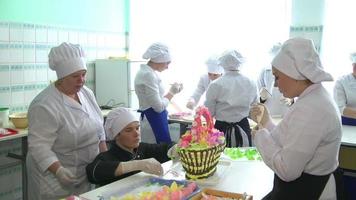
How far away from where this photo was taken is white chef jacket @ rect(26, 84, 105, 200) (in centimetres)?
198

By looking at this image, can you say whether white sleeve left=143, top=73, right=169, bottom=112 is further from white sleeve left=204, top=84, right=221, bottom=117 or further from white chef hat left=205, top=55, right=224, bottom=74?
white chef hat left=205, top=55, right=224, bottom=74

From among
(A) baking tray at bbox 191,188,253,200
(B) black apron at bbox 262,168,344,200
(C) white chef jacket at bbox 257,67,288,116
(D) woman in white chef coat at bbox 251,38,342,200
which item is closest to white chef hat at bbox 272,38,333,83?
(D) woman in white chef coat at bbox 251,38,342,200

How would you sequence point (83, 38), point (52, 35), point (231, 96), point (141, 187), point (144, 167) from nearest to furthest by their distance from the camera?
1. point (141, 187)
2. point (144, 167)
3. point (231, 96)
4. point (52, 35)
5. point (83, 38)

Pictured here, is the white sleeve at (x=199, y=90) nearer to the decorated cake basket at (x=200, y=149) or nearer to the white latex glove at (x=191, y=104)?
the white latex glove at (x=191, y=104)

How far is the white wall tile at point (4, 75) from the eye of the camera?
322 cm

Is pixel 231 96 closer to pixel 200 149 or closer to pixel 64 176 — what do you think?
pixel 200 149

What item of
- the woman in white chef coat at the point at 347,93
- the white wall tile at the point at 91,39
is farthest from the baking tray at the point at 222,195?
the white wall tile at the point at 91,39

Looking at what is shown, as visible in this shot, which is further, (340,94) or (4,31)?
(340,94)

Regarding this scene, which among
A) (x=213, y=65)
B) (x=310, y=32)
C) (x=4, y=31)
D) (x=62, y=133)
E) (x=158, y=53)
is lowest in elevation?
(x=62, y=133)

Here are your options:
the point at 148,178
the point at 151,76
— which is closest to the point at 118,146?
the point at 148,178

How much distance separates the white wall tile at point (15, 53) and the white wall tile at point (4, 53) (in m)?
0.03

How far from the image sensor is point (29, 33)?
Result: 3447mm

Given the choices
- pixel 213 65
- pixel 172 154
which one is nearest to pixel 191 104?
pixel 213 65

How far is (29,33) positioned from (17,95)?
1.97 feet
